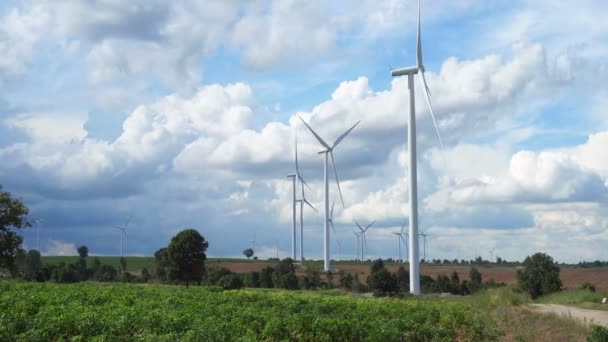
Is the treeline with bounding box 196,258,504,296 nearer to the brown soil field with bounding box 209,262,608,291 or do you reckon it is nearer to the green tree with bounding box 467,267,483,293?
the green tree with bounding box 467,267,483,293

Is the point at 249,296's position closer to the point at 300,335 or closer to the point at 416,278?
the point at 416,278

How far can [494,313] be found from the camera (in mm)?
38219

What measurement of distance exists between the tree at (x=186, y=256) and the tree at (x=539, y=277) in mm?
38911

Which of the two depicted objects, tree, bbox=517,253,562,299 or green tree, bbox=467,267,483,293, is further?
green tree, bbox=467,267,483,293

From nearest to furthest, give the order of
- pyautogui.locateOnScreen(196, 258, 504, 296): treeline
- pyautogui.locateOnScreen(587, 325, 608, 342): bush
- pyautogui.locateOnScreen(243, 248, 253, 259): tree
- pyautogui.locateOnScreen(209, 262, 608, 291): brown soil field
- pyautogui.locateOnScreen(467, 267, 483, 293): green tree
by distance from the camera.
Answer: pyautogui.locateOnScreen(587, 325, 608, 342): bush → pyautogui.locateOnScreen(209, 262, 608, 291): brown soil field → pyautogui.locateOnScreen(467, 267, 483, 293): green tree → pyautogui.locateOnScreen(196, 258, 504, 296): treeline → pyautogui.locateOnScreen(243, 248, 253, 259): tree

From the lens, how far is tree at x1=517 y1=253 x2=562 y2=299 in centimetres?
5947

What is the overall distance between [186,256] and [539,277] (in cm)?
4094

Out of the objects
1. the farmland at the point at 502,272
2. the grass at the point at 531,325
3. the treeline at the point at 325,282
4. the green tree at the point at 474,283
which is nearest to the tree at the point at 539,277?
the farmland at the point at 502,272

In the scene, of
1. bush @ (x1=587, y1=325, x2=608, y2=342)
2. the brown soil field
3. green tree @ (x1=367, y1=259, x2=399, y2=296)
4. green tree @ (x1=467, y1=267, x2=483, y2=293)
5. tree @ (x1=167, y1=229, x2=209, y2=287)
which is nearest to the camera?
bush @ (x1=587, y1=325, x2=608, y2=342)

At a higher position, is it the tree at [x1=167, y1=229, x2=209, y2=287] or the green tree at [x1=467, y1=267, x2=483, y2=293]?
the tree at [x1=167, y1=229, x2=209, y2=287]

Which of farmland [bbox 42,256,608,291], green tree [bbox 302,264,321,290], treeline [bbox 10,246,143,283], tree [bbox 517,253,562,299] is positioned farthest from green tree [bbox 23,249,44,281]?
tree [bbox 517,253,562,299]

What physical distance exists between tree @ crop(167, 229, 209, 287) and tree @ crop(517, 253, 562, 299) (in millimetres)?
38911

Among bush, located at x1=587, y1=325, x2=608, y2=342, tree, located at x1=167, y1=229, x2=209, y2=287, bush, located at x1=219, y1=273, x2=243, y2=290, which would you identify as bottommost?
bush, located at x1=587, y1=325, x2=608, y2=342

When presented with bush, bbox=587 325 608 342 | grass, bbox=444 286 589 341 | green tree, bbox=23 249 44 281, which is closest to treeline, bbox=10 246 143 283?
green tree, bbox=23 249 44 281
